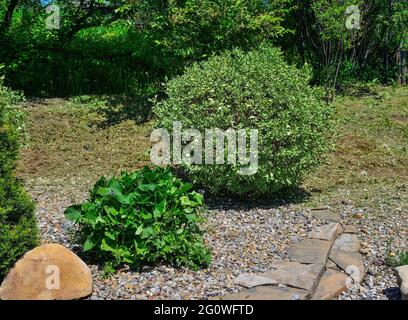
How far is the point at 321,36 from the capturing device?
1141 centimetres

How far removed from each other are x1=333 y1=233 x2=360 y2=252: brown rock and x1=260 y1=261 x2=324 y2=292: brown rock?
0.61 metres

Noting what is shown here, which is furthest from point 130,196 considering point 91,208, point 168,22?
point 168,22

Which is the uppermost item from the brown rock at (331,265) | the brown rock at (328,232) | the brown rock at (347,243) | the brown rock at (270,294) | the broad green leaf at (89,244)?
the broad green leaf at (89,244)

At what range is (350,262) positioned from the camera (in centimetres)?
469

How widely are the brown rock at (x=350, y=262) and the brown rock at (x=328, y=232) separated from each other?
257 mm

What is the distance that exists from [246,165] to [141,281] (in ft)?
7.37

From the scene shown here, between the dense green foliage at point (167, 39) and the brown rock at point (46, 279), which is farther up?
the dense green foliage at point (167, 39)

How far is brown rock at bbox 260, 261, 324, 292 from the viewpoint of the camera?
412cm

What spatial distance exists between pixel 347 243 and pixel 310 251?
510mm

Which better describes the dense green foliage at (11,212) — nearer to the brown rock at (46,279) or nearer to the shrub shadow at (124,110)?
the brown rock at (46,279)

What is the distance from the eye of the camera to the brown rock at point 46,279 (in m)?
3.88

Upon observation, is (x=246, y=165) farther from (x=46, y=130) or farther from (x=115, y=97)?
(x=115, y=97)
